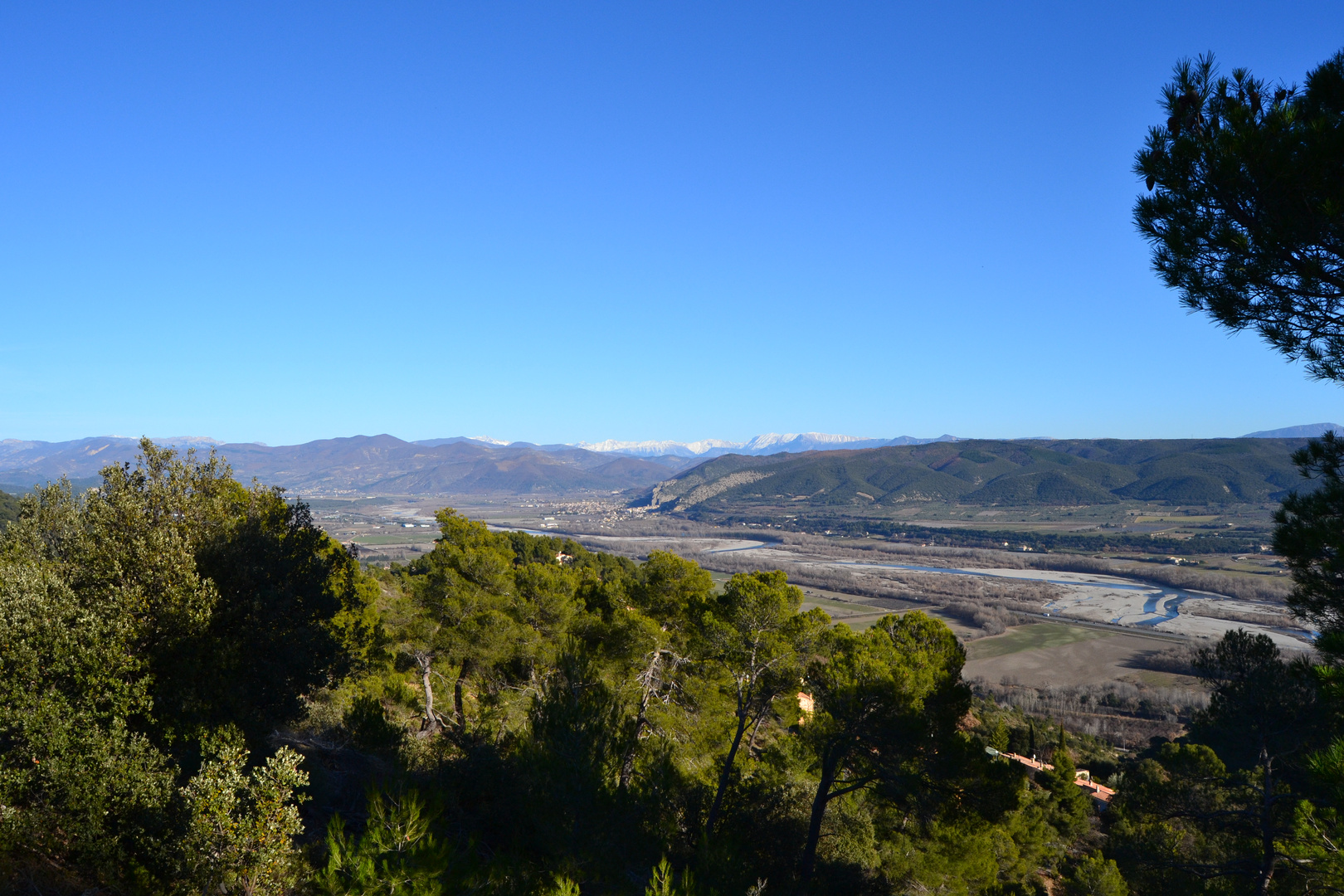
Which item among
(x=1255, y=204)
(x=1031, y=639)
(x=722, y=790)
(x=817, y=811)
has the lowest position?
(x=1031, y=639)

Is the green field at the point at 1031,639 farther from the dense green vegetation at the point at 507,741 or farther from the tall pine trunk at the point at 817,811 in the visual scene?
the tall pine trunk at the point at 817,811

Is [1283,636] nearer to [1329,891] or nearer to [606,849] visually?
[1329,891]

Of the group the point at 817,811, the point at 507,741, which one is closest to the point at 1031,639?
the point at 817,811

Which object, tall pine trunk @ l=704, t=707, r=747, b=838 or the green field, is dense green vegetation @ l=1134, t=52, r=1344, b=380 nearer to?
tall pine trunk @ l=704, t=707, r=747, b=838

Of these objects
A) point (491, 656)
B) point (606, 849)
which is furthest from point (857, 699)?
point (491, 656)

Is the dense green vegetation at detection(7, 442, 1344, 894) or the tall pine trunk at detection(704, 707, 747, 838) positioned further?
the tall pine trunk at detection(704, 707, 747, 838)

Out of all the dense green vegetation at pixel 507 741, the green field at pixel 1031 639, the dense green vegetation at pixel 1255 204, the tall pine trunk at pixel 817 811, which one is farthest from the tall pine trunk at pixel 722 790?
the green field at pixel 1031 639

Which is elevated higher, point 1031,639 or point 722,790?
point 722,790

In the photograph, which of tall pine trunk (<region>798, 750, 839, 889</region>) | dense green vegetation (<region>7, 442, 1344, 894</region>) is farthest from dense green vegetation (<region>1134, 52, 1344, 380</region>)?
tall pine trunk (<region>798, 750, 839, 889</region>)

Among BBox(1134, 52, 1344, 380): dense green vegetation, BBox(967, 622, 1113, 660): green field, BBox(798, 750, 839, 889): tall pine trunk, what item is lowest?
BBox(967, 622, 1113, 660): green field

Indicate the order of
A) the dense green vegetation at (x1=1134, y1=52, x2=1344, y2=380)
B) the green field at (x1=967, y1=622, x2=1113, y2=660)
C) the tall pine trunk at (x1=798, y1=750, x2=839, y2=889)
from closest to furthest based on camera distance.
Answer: the dense green vegetation at (x1=1134, y1=52, x2=1344, y2=380)
the tall pine trunk at (x1=798, y1=750, x2=839, y2=889)
the green field at (x1=967, y1=622, x2=1113, y2=660)

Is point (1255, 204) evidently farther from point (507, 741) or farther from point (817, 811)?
point (507, 741)
